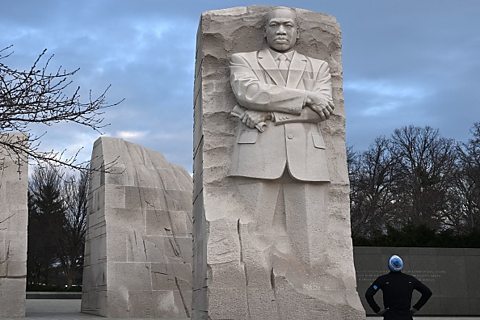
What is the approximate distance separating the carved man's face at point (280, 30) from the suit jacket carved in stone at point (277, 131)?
1.06ft

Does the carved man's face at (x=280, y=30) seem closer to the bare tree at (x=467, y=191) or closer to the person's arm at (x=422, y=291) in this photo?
the person's arm at (x=422, y=291)

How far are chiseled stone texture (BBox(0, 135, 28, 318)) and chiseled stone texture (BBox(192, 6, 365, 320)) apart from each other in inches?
215

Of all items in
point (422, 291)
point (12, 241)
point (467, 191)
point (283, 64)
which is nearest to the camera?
point (422, 291)

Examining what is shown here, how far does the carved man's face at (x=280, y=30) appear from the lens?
7543 millimetres

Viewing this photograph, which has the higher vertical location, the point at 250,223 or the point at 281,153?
the point at 281,153

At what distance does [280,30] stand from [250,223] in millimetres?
2218

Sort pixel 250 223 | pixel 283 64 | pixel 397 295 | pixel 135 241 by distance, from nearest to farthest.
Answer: pixel 397 295
pixel 250 223
pixel 283 64
pixel 135 241

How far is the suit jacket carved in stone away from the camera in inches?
282

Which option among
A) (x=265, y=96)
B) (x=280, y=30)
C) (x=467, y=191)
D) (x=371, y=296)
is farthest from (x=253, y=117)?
(x=467, y=191)

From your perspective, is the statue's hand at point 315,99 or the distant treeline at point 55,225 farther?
the distant treeline at point 55,225

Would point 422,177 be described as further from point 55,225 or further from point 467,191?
point 55,225

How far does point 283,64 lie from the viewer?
750cm

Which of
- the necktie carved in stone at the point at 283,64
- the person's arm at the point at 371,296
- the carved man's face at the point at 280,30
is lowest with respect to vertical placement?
the person's arm at the point at 371,296

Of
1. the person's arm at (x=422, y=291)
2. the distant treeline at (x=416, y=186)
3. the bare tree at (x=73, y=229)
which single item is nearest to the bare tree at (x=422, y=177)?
the distant treeline at (x=416, y=186)
